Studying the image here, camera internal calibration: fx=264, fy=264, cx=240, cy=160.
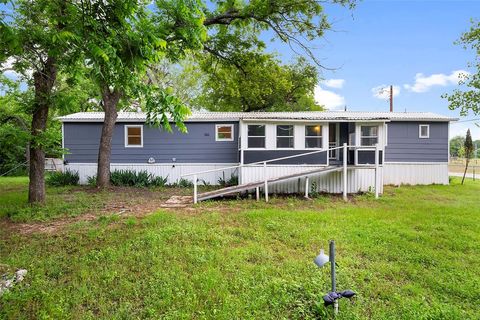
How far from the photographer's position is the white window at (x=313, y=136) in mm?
11031

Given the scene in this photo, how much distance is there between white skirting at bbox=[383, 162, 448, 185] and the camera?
1362 centimetres

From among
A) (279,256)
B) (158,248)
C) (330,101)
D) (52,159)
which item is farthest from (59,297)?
(330,101)

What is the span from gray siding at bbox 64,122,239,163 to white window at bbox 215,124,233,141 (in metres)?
0.16

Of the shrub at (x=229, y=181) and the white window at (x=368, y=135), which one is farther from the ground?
the white window at (x=368, y=135)

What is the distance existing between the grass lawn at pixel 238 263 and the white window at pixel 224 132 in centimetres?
588

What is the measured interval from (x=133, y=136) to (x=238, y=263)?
1068 centimetres

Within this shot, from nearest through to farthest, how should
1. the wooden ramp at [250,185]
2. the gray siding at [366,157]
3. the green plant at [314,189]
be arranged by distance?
the wooden ramp at [250,185]
the green plant at [314,189]
the gray siding at [366,157]

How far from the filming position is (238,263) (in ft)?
14.1

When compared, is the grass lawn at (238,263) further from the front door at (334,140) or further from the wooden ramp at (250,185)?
the front door at (334,140)

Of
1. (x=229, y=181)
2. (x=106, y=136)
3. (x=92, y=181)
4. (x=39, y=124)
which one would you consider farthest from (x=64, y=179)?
(x=229, y=181)

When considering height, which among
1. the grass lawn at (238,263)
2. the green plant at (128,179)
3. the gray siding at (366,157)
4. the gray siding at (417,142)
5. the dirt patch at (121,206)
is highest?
the gray siding at (417,142)

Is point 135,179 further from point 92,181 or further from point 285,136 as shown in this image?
point 285,136

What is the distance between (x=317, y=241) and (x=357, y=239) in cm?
87

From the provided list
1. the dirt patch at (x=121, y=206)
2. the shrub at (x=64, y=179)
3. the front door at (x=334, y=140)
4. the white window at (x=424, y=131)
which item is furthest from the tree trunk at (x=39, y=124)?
the white window at (x=424, y=131)
